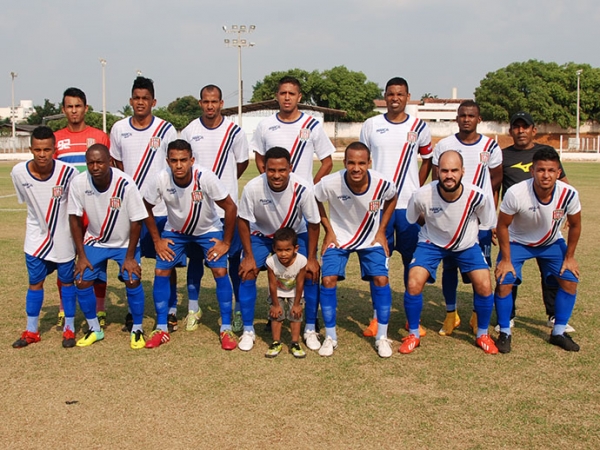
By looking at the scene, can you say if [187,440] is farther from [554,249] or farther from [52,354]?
[554,249]

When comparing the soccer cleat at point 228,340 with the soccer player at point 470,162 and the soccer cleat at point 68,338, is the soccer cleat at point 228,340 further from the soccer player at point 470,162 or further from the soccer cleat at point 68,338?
the soccer player at point 470,162

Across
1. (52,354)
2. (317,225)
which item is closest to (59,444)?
(52,354)

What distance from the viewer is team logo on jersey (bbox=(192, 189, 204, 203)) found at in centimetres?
560

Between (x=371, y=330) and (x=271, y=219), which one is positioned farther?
(x=371, y=330)

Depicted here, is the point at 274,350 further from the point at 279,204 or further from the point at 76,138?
the point at 76,138

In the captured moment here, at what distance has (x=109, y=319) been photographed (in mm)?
6508

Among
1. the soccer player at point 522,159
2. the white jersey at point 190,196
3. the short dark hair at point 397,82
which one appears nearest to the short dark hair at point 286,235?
the white jersey at point 190,196

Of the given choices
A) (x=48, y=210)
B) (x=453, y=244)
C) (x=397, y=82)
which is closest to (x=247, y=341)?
(x=453, y=244)

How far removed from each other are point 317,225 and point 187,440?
2.35 m

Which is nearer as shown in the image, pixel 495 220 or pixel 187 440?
pixel 187 440

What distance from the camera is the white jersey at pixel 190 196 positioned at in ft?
18.2

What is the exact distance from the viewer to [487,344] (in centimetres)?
540

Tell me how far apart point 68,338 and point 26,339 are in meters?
0.36

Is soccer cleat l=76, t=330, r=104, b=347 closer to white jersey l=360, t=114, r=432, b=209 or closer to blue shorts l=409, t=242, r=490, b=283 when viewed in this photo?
blue shorts l=409, t=242, r=490, b=283
